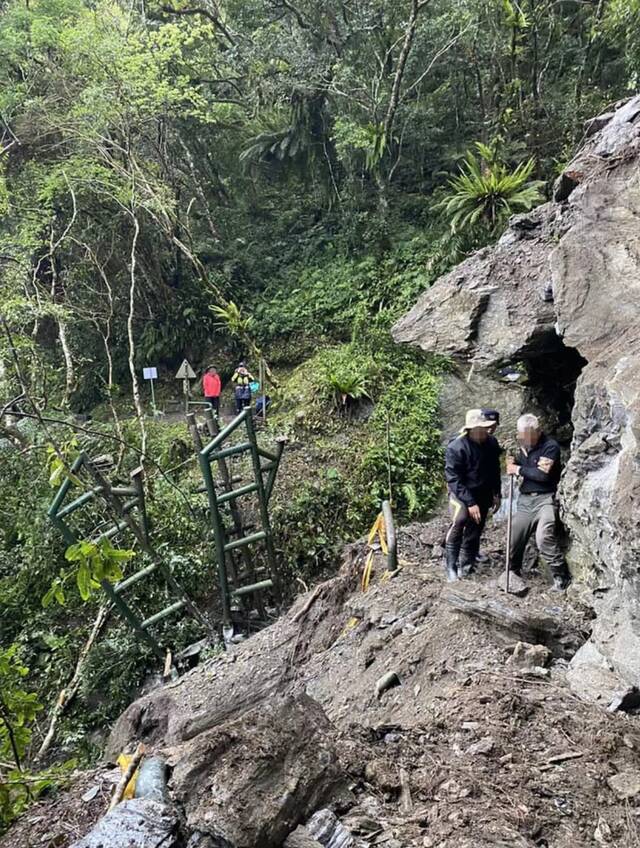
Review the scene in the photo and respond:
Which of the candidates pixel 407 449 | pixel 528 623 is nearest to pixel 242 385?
pixel 407 449

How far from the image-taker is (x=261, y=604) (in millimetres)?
6012

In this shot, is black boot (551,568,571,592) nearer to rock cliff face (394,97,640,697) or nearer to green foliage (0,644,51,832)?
rock cliff face (394,97,640,697)

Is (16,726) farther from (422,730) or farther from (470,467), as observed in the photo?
(470,467)

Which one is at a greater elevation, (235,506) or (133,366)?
(133,366)

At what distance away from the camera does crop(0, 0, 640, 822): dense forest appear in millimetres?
8516

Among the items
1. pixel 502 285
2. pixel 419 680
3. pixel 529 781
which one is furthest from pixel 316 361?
pixel 529 781

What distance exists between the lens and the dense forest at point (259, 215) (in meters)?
8.52

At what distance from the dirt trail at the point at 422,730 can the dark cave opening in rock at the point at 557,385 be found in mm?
2539

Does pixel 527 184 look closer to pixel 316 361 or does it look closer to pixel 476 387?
pixel 476 387

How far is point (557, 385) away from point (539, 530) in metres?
2.68

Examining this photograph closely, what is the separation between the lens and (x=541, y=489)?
4.95 metres

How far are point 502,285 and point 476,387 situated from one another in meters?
4.27

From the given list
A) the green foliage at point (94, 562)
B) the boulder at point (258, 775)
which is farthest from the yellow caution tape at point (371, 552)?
the green foliage at point (94, 562)

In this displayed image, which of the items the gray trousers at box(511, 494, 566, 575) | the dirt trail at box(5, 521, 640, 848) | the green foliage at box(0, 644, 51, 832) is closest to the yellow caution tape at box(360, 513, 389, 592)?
the dirt trail at box(5, 521, 640, 848)
